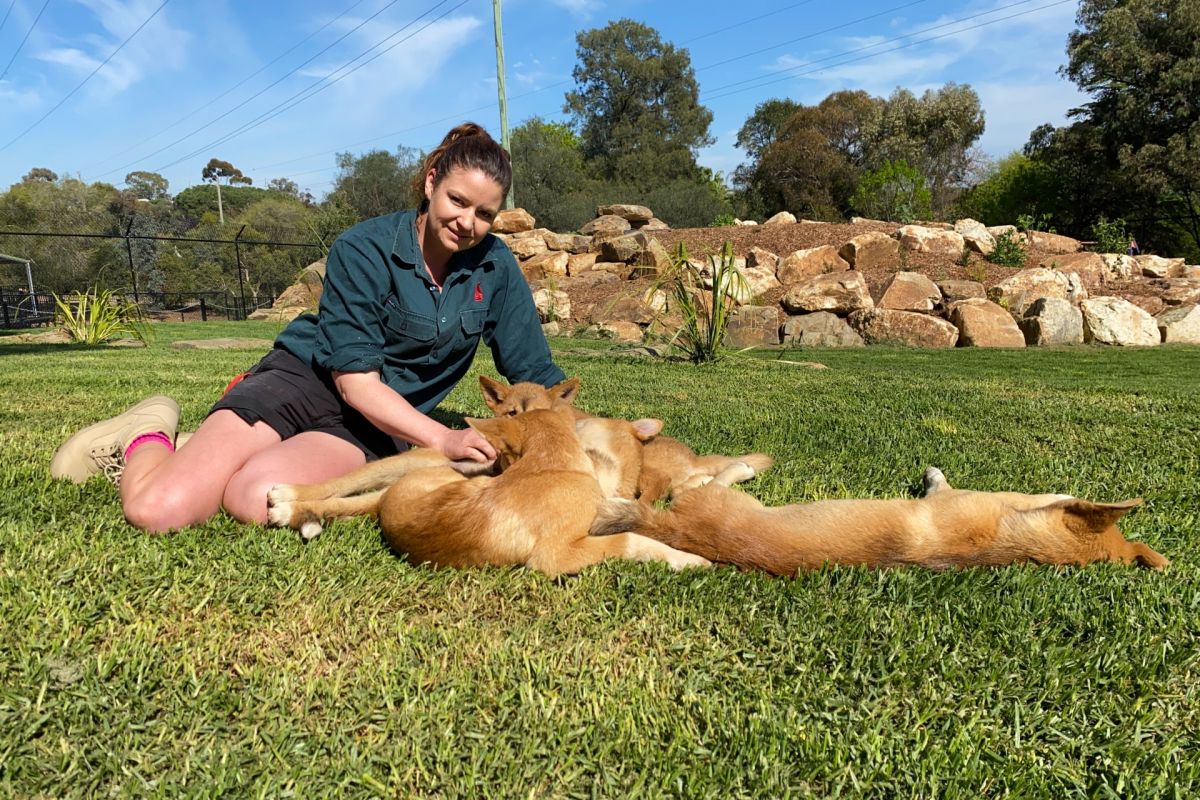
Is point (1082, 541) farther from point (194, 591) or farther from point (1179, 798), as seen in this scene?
point (194, 591)

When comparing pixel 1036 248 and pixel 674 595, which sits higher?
pixel 1036 248

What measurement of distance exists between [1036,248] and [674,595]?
2072cm

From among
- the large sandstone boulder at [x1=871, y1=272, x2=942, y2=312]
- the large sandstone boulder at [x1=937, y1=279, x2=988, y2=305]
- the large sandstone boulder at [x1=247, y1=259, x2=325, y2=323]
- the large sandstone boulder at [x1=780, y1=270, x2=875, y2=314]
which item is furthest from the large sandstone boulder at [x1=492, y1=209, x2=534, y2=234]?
the large sandstone boulder at [x1=937, y1=279, x2=988, y2=305]

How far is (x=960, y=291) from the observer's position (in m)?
15.7

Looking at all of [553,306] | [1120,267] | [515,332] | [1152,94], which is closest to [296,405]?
[515,332]

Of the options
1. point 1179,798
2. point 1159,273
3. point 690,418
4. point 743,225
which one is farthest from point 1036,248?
point 1179,798

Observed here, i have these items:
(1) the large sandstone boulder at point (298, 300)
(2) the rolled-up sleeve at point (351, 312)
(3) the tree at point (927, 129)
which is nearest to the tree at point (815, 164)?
(3) the tree at point (927, 129)

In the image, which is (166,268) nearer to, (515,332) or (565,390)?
(515,332)

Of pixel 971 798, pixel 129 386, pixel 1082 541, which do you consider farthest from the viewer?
pixel 129 386

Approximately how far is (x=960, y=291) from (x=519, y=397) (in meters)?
14.7

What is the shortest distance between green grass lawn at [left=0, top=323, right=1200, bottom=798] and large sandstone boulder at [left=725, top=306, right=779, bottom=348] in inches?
448

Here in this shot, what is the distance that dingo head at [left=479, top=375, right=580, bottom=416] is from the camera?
3.62 metres

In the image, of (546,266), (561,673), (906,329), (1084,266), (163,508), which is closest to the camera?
(561,673)

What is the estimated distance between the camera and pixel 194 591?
92.9 inches
